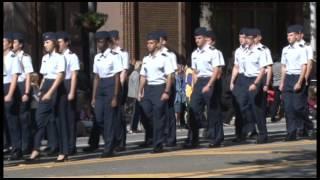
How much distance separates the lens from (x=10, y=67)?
42.1ft

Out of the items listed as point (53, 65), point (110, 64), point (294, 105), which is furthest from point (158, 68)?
point (294, 105)


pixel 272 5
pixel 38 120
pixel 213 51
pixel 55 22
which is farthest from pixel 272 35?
pixel 38 120

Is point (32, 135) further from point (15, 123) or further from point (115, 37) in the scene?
point (115, 37)

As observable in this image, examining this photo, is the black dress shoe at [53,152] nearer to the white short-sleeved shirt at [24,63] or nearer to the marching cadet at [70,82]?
the marching cadet at [70,82]

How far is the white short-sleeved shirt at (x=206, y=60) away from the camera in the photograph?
14.0 meters

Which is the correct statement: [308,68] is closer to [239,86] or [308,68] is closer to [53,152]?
[239,86]

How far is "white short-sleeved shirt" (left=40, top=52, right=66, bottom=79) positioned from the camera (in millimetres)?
12758

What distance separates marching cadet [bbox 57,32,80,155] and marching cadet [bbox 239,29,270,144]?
10.2 feet

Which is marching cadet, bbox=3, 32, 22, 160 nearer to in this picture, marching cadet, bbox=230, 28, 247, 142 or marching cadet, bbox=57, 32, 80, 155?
marching cadet, bbox=57, 32, 80, 155

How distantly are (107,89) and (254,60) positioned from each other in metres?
2.70

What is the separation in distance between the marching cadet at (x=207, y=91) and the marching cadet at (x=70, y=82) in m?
2.05

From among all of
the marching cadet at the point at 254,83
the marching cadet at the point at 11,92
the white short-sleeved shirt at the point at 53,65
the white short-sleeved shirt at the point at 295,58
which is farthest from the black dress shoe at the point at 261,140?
the marching cadet at the point at 11,92

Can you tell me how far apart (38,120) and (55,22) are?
12.3 meters

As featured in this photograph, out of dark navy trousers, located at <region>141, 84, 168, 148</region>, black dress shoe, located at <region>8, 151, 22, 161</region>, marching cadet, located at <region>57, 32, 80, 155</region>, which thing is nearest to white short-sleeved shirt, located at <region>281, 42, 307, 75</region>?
dark navy trousers, located at <region>141, 84, 168, 148</region>
